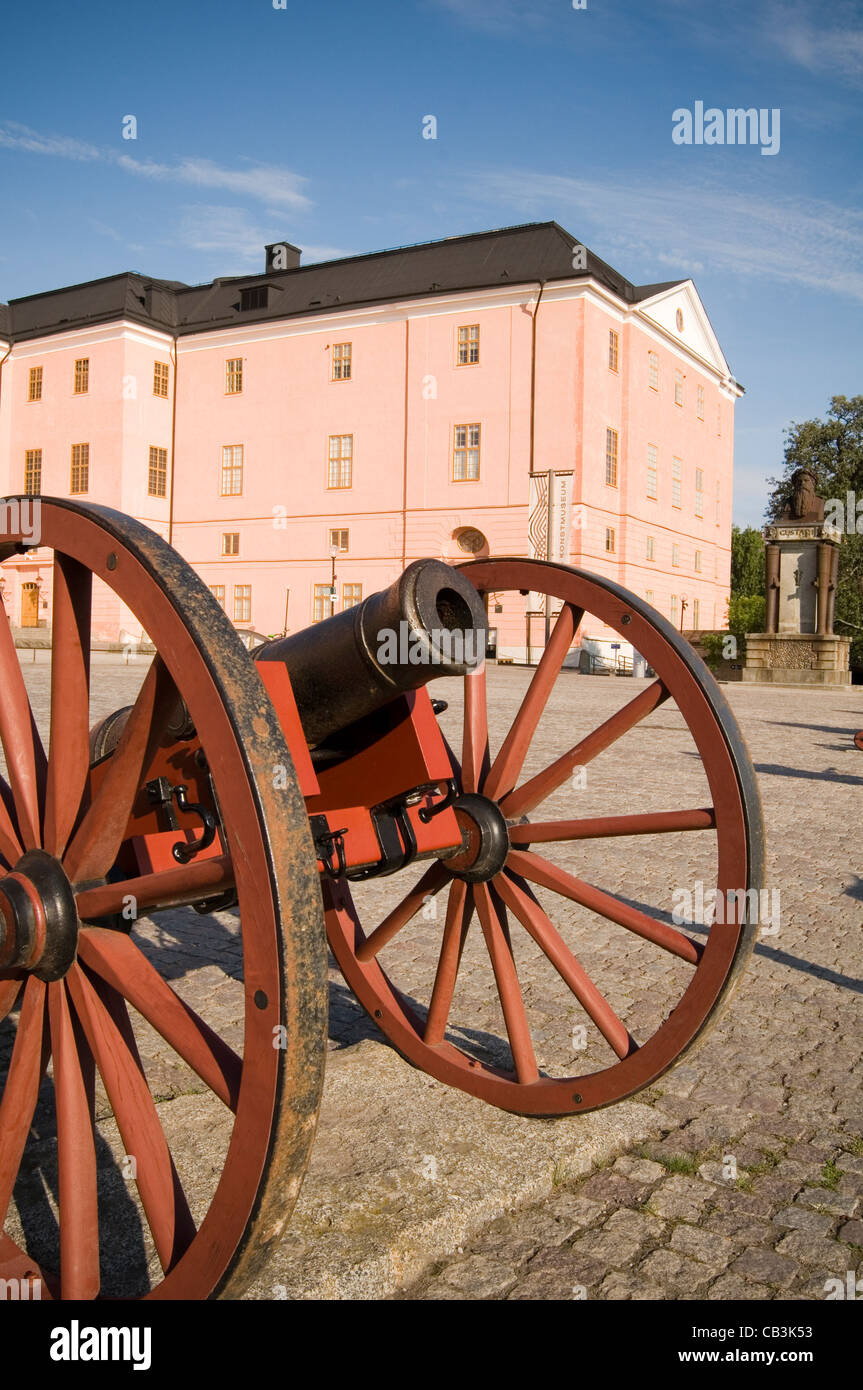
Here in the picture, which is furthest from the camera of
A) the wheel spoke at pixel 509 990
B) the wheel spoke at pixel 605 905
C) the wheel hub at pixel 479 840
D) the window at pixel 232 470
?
the window at pixel 232 470

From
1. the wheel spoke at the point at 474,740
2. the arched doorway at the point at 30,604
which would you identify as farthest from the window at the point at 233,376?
the wheel spoke at the point at 474,740

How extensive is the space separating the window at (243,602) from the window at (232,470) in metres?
3.52

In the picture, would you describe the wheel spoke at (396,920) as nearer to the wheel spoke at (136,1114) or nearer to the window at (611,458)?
the wheel spoke at (136,1114)

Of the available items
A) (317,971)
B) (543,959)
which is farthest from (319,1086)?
(543,959)

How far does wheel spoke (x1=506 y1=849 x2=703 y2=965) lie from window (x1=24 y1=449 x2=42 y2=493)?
48241 millimetres

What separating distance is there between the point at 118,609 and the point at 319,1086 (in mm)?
43287

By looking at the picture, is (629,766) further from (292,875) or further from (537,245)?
(537,245)

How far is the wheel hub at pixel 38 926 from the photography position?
2.29 meters

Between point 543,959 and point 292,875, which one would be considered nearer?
point 292,875

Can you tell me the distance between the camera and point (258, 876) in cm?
182

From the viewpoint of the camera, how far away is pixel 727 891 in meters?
2.89

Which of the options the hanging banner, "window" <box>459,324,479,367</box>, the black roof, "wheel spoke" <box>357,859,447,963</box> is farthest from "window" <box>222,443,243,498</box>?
"wheel spoke" <box>357,859,447,963</box>

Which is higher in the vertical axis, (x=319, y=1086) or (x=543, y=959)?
(x=319, y=1086)
